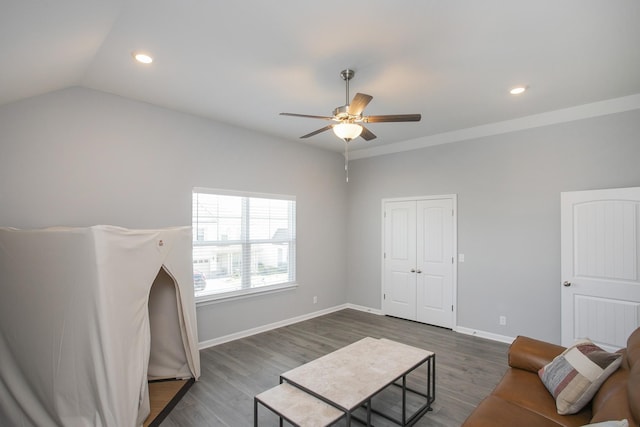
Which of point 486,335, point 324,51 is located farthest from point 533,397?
point 324,51

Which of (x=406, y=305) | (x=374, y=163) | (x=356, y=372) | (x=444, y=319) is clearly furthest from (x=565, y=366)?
(x=374, y=163)

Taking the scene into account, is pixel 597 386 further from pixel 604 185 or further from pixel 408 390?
pixel 604 185

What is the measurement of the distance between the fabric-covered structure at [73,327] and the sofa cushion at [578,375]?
9.40 ft

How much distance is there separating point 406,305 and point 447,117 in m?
3.10

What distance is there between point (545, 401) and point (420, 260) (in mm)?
3354

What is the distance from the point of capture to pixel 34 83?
109 inches

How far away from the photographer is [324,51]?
8.73ft

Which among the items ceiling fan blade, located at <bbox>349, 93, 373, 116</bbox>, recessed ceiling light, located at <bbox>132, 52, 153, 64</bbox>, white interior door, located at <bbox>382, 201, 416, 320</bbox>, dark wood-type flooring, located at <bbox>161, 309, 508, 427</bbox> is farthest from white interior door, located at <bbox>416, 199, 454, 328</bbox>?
recessed ceiling light, located at <bbox>132, 52, 153, 64</bbox>

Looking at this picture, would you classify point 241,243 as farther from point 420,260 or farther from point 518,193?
point 518,193

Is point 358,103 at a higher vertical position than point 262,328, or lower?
higher

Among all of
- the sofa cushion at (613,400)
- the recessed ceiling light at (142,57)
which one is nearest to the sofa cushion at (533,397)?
the sofa cushion at (613,400)

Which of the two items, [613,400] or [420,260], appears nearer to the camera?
[613,400]

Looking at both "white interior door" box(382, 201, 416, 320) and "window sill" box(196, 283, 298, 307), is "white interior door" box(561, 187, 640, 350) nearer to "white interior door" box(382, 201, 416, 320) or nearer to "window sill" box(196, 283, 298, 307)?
"white interior door" box(382, 201, 416, 320)

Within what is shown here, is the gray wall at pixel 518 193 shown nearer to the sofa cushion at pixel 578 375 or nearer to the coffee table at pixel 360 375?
the coffee table at pixel 360 375
